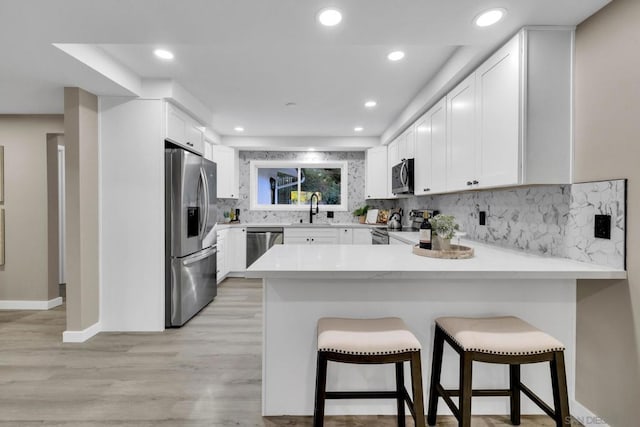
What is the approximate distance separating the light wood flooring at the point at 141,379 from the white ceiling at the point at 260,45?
2158 millimetres

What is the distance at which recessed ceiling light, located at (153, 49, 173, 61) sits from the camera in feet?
7.79

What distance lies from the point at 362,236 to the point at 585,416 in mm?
3425

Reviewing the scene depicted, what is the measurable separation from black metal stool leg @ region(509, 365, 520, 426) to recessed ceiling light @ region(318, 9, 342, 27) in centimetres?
205

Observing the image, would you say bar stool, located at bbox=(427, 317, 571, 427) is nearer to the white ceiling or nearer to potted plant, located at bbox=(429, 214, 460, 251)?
potted plant, located at bbox=(429, 214, 460, 251)

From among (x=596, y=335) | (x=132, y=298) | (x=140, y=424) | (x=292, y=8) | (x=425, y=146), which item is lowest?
(x=140, y=424)

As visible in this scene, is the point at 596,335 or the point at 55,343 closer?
the point at 596,335

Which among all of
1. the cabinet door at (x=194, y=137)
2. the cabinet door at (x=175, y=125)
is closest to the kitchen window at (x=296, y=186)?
the cabinet door at (x=194, y=137)

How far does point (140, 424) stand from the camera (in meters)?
1.70

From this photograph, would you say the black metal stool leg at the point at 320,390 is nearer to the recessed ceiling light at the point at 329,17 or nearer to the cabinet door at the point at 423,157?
the recessed ceiling light at the point at 329,17

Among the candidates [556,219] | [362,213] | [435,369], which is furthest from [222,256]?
[556,219]

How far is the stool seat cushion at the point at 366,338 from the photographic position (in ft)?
4.33

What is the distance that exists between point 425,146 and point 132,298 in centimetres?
324

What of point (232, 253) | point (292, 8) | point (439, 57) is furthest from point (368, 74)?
point (232, 253)

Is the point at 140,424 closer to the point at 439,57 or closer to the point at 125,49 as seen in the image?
the point at 125,49
